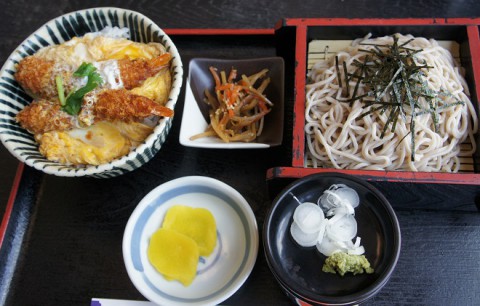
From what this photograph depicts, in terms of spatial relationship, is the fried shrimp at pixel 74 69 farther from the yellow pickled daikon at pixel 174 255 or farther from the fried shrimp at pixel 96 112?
the yellow pickled daikon at pixel 174 255

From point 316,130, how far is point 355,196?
401 millimetres

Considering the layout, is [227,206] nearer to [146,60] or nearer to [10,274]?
[146,60]

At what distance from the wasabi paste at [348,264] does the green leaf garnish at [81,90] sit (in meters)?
1.13

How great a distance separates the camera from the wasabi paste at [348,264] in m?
1.50

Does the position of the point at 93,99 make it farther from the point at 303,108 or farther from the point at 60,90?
the point at 303,108

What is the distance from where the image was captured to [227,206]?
6.09 feet

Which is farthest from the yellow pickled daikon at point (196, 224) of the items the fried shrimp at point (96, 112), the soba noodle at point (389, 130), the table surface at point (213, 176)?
the soba noodle at point (389, 130)

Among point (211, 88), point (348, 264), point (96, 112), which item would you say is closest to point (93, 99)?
point (96, 112)

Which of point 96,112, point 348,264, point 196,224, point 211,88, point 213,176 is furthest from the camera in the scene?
point 211,88

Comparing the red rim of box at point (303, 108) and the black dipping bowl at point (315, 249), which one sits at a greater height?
the red rim of box at point (303, 108)

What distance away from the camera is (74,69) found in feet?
5.94

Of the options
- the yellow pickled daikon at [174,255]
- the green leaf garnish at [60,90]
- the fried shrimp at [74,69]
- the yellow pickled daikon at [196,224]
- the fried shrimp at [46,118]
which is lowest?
the yellow pickled daikon at [174,255]

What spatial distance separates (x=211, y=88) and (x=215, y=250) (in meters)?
0.79

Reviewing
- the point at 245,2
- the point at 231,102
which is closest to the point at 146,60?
the point at 231,102
